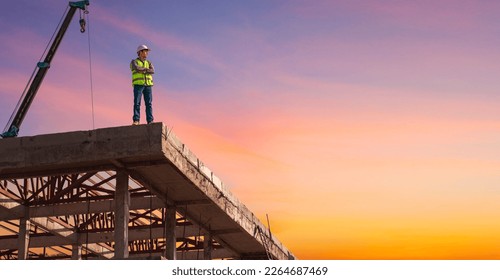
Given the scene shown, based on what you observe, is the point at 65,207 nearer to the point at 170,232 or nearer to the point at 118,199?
the point at 170,232

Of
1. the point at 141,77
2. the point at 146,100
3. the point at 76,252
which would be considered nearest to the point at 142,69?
the point at 141,77

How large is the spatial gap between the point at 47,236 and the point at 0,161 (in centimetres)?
1580

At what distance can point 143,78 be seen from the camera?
74.6 ft

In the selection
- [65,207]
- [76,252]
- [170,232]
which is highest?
[65,207]

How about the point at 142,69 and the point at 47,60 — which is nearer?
the point at 142,69

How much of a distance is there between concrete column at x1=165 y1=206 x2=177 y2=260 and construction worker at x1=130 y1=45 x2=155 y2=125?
6082mm

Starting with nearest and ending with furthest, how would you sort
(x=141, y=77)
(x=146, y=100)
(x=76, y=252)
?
1. (x=141, y=77)
2. (x=146, y=100)
3. (x=76, y=252)

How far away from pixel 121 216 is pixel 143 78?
4123 millimetres

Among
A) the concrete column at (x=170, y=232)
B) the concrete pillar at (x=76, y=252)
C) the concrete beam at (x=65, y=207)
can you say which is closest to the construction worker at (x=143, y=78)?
the concrete column at (x=170, y=232)

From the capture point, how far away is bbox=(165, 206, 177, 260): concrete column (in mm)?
27922

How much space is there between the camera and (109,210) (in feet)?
107

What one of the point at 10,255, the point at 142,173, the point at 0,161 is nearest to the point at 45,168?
the point at 0,161

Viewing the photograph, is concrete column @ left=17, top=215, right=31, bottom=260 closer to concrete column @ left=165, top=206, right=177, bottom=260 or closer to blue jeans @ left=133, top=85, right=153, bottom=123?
concrete column @ left=165, top=206, right=177, bottom=260
